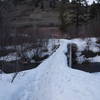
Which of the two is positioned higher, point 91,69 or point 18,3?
point 18,3

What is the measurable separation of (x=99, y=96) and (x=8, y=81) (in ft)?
9.57

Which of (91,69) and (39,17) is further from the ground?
(39,17)

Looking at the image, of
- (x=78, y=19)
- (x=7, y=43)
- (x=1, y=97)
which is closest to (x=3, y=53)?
(x=7, y=43)

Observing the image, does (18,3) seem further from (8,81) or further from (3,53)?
(8,81)

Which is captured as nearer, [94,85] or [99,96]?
[99,96]

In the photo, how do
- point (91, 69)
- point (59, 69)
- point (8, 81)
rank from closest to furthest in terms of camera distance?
point (8, 81)
point (59, 69)
point (91, 69)

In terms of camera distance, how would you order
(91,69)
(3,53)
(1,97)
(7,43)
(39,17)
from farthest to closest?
(39,17), (7,43), (3,53), (91,69), (1,97)

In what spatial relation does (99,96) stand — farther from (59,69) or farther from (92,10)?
(92,10)

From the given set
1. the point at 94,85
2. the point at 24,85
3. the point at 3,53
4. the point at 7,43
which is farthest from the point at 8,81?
the point at 7,43

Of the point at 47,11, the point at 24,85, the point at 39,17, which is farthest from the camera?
the point at 47,11

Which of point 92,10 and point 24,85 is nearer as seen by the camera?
point 24,85

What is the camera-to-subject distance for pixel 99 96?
604 centimetres

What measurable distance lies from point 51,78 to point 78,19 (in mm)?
41462

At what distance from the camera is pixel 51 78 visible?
7.86 meters
